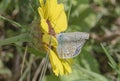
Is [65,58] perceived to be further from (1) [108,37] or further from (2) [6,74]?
(1) [108,37]

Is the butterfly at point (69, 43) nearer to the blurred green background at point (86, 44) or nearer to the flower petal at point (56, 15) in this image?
the flower petal at point (56, 15)

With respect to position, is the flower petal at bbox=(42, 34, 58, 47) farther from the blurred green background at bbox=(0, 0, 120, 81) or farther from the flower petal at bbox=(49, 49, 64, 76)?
the blurred green background at bbox=(0, 0, 120, 81)

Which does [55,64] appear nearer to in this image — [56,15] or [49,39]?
[49,39]

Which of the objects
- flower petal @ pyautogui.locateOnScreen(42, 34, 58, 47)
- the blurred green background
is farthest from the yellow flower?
the blurred green background

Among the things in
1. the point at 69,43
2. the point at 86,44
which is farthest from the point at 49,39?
the point at 86,44

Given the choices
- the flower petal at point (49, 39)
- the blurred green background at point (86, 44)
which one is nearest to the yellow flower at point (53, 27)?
the flower petal at point (49, 39)

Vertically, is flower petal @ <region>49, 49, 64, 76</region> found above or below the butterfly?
below

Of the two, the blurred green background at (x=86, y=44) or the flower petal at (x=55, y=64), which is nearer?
the flower petal at (x=55, y=64)

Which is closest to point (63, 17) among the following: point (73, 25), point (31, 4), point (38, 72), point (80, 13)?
point (31, 4)
